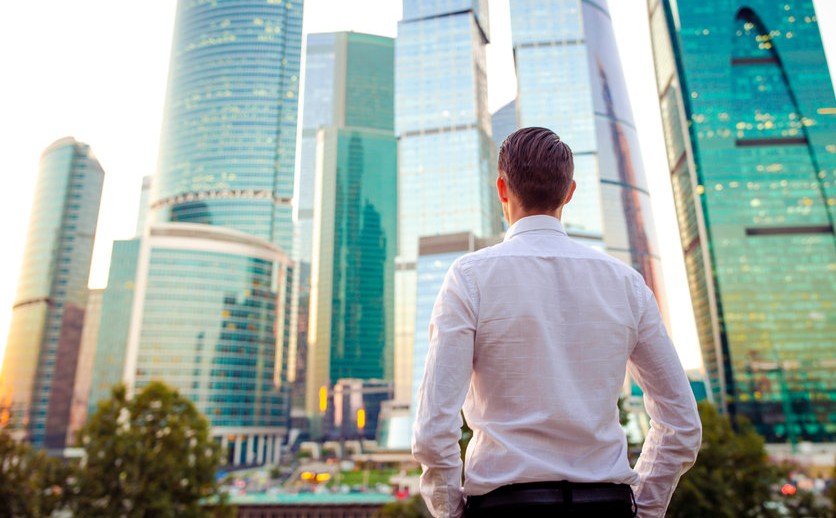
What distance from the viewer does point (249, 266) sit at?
7538cm

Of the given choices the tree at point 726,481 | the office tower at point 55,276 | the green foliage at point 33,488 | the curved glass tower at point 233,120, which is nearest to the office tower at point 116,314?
the curved glass tower at point 233,120

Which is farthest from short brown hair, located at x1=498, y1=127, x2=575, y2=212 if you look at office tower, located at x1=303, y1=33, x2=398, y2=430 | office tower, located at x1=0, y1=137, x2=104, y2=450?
office tower, located at x1=0, y1=137, x2=104, y2=450

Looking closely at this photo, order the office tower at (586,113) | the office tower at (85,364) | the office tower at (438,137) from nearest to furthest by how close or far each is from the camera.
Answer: the office tower at (586,113) < the office tower at (438,137) < the office tower at (85,364)

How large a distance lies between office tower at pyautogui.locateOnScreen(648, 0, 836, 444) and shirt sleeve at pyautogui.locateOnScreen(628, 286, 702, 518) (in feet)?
235

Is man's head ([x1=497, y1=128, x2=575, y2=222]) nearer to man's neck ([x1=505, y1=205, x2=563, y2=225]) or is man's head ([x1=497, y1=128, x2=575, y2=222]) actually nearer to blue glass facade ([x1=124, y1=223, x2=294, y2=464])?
man's neck ([x1=505, y1=205, x2=563, y2=225])

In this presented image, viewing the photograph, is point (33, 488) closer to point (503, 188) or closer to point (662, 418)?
point (503, 188)

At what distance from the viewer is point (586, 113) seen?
260ft

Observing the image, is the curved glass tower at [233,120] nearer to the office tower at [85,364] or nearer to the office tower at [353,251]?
the office tower at [353,251]

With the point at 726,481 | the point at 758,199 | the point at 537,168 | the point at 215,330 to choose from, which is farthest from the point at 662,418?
the point at 758,199

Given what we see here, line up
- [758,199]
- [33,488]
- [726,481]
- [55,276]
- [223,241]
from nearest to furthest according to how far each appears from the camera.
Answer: [33,488] < [726,481] < [758,199] < [223,241] < [55,276]

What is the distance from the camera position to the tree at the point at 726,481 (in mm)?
15750

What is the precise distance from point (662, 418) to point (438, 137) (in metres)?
85.6

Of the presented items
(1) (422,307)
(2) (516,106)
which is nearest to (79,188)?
(1) (422,307)

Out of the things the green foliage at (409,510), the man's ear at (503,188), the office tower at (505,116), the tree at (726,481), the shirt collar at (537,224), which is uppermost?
the office tower at (505,116)
